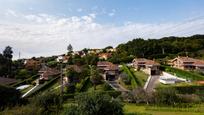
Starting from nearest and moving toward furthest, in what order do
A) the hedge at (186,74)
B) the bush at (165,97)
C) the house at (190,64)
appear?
the bush at (165,97) → the hedge at (186,74) → the house at (190,64)

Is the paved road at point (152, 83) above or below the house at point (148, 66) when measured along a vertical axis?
below

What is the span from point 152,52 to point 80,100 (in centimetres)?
8918

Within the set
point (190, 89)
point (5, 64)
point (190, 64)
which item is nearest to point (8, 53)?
point (5, 64)

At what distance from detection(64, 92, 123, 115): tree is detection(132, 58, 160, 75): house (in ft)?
177

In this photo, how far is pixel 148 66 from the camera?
3497 inches

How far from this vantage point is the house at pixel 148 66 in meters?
84.2

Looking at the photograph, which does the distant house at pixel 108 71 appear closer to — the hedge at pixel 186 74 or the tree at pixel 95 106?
the hedge at pixel 186 74

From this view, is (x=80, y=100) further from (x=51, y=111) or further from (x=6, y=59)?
(x=6, y=59)

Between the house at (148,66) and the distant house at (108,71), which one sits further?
the house at (148,66)

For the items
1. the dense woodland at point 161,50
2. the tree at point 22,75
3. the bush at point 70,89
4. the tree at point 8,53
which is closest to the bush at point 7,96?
the bush at point 70,89

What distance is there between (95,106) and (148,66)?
60.9 metres

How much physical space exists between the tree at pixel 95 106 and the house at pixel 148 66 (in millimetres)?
54009

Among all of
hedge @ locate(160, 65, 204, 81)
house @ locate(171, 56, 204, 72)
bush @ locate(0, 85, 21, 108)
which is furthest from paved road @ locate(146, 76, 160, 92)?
bush @ locate(0, 85, 21, 108)

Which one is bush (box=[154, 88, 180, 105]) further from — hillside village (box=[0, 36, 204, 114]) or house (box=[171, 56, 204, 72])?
house (box=[171, 56, 204, 72])
